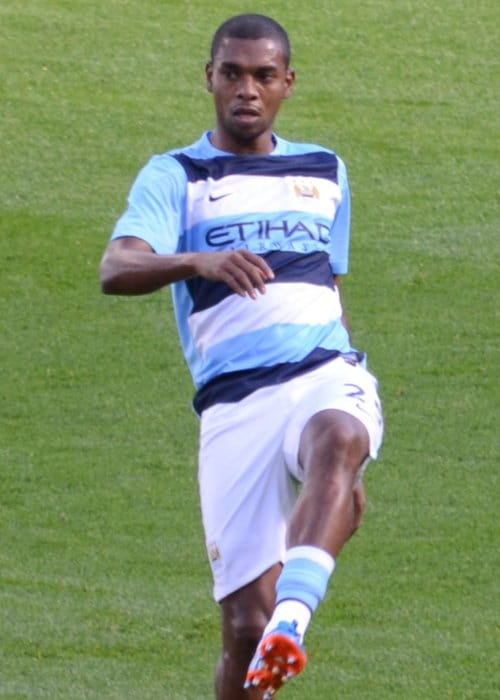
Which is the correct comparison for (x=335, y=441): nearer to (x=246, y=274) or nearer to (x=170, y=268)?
(x=246, y=274)

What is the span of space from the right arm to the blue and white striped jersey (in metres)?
0.17

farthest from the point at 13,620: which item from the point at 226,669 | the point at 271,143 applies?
the point at 271,143

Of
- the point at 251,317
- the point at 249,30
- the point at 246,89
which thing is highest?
the point at 249,30

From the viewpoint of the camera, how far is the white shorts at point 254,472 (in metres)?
6.03

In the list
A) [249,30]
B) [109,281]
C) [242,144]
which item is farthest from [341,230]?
[109,281]

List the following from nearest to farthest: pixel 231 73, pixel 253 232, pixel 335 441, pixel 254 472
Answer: pixel 335 441, pixel 254 472, pixel 253 232, pixel 231 73

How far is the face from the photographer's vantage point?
20.7ft

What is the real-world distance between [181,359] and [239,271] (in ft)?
19.2

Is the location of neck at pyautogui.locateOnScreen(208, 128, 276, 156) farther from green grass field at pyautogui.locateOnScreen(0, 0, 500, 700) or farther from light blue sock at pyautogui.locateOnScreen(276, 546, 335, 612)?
green grass field at pyautogui.locateOnScreen(0, 0, 500, 700)

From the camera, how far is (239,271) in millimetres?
5477

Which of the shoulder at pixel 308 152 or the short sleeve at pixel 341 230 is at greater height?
the shoulder at pixel 308 152

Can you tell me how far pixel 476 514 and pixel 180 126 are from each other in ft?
19.2

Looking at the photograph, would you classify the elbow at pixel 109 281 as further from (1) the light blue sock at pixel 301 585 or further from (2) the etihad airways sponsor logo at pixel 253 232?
(1) the light blue sock at pixel 301 585

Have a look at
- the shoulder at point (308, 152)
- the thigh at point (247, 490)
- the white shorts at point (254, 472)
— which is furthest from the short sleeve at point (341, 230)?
the thigh at point (247, 490)
